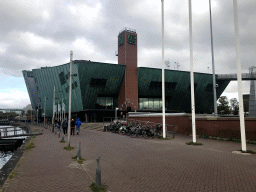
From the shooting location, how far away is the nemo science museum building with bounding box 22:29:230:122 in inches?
1810

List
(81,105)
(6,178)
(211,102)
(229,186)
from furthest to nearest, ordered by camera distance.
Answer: (211,102), (81,105), (6,178), (229,186)

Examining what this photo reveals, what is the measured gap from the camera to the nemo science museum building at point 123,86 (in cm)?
4597

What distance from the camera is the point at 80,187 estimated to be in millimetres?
5660

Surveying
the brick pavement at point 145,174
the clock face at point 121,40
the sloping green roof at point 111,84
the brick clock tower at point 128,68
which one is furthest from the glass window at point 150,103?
the brick pavement at point 145,174

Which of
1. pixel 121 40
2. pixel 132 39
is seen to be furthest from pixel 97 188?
pixel 121 40

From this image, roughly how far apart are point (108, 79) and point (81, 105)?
28.4ft

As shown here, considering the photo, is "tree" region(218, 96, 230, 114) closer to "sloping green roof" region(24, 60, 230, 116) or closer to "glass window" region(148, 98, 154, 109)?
"sloping green roof" region(24, 60, 230, 116)

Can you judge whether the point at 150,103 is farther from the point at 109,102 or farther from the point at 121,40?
the point at 121,40

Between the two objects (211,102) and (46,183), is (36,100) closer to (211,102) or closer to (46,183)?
(211,102)

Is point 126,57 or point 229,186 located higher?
point 126,57

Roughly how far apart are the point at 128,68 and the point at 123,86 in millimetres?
4489

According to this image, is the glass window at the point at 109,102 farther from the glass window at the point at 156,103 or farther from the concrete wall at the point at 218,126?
the concrete wall at the point at 218,126

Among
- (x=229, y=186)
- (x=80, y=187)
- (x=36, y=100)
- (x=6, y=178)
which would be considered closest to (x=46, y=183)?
(x=80, y=187)

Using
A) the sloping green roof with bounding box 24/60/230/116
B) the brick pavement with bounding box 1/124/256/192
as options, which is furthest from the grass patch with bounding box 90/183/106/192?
the sloping green roof with bounding box 24/60/230/116
